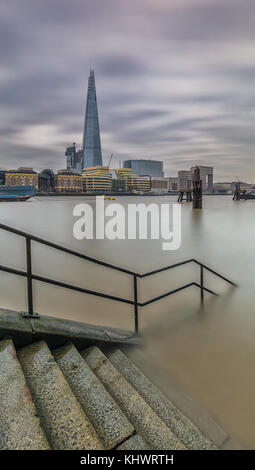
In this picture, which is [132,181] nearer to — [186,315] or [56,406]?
[186,315]

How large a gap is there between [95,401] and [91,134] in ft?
663

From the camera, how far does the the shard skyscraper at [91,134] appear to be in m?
186

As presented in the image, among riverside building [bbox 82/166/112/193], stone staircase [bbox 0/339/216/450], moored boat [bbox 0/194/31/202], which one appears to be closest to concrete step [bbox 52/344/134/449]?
stone staircase [bbox 0/339/216/450]

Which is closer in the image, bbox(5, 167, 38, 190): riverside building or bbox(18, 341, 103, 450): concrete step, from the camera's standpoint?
bbox(18, 341, 103, 450): concrete step

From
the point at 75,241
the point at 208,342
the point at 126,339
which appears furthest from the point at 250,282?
the point at 75,241

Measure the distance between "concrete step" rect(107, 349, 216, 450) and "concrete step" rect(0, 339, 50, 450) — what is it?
3.72 feet

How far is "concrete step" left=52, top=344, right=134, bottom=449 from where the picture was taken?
1.76 m

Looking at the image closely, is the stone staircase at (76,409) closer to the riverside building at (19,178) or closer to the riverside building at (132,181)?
the riverside building at (19,178)

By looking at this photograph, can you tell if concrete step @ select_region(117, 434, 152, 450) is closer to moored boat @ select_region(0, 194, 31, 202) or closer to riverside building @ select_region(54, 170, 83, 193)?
moored boat @ select_region(0, 194, 31, 202)

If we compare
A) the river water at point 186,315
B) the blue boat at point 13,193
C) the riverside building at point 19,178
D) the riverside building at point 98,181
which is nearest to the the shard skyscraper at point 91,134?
the riverside building at point 98,181

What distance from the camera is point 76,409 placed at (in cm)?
180

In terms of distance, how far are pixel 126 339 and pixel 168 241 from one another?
1086cm
